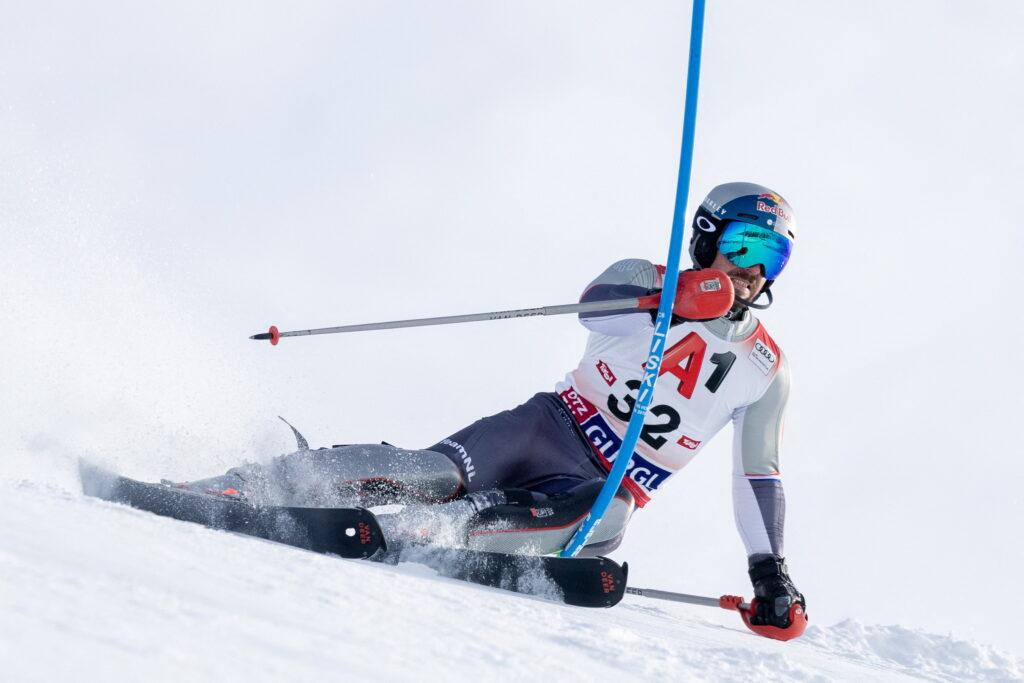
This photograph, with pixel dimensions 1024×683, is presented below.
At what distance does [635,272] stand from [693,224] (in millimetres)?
522

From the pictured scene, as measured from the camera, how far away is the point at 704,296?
3.98m

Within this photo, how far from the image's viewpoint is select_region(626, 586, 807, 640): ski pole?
4121 millimetres

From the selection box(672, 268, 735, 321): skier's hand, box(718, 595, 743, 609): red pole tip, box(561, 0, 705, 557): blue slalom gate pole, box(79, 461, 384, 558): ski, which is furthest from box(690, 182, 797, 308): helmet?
box(79, 461, 384, 558): ski

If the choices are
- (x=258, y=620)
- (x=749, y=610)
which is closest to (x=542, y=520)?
(x=749, y=610)

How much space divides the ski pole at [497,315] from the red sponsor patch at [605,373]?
0.53m

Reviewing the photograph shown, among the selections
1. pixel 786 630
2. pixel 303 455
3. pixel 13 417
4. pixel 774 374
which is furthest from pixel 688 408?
pixel 13 417

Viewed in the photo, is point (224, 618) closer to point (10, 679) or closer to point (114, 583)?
point (114, 583)

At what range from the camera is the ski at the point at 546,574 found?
138 inches

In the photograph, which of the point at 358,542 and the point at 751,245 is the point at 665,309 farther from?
the point at 358,542

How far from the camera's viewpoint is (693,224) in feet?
15.5

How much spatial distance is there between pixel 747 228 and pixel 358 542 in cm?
231

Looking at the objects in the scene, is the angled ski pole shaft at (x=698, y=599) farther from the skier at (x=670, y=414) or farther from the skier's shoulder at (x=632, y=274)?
the skier's shoulder at (x=632, y=274)

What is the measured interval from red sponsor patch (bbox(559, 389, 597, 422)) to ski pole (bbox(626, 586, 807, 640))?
0.81 m

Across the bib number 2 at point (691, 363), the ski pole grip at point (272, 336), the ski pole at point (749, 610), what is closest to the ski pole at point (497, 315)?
the ski pole grip at point (272, 336)
